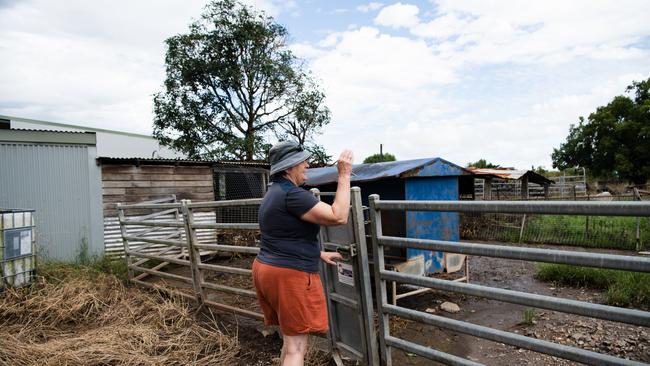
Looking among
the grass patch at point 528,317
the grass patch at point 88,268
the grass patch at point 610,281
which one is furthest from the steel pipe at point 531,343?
the grass patch at point 88,268

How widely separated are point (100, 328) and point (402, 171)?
4.17 meters

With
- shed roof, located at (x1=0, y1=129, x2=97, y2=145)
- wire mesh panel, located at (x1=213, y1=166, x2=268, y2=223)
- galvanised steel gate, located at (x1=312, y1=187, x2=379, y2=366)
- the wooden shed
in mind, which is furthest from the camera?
wire mesh panel, located at (x1=213, y1=166, x2=268, y2=223)

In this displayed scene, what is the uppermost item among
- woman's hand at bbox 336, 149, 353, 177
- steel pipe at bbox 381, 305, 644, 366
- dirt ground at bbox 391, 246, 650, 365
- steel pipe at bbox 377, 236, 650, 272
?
woman's hand at bbox 336, 149, 353, 177

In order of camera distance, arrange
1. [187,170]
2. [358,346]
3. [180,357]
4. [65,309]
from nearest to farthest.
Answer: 1. [358,346]
2. [180,357]
3. [65,309]
4. [187,170]

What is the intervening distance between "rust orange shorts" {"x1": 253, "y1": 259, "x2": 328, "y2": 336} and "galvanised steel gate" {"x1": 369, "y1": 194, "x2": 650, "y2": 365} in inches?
26.8

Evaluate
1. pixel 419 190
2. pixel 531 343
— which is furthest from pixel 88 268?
pixel 531 343

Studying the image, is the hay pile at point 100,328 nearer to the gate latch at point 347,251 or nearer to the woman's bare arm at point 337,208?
the gate latch at point 347,251

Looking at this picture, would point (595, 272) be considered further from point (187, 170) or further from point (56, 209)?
point (56, 209)

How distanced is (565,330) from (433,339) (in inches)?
56.4

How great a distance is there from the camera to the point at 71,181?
9.12m

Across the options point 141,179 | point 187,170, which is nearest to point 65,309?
point 141,179

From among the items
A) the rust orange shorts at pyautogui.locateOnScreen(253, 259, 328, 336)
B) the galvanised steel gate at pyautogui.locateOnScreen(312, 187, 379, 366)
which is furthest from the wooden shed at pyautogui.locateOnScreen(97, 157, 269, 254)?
the rust orange shorts at pyautogui.locateOnScreen(253, 259, 328, 336)

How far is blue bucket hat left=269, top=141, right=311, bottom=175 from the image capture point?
8.34 feet

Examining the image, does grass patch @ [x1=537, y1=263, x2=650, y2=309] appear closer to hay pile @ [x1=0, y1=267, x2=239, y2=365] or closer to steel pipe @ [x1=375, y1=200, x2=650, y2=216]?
steel pipe @ [x1=375, y1=200, x2=650, y2=216]
